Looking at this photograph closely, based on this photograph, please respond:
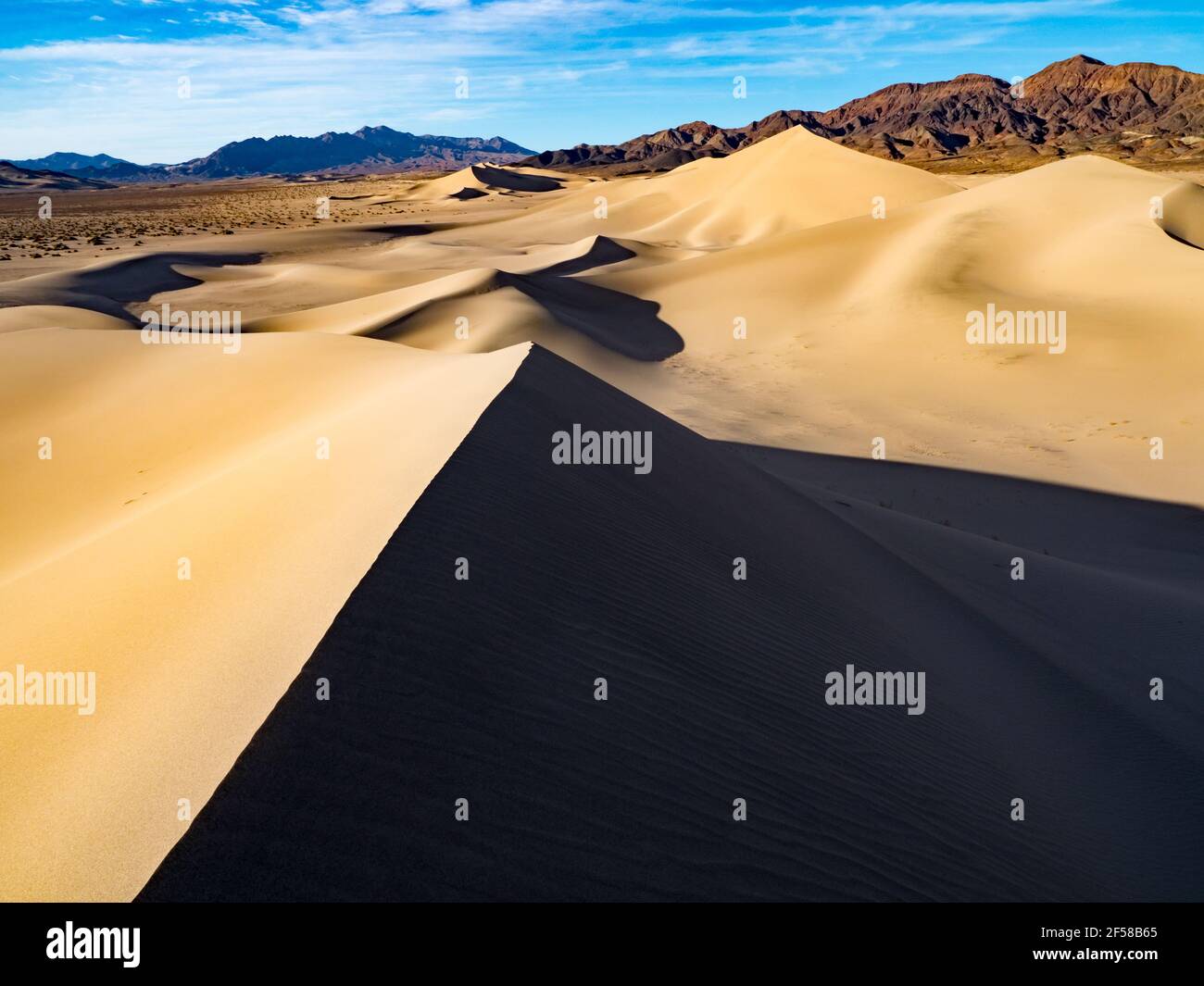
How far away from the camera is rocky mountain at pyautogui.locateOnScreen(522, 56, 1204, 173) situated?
106 metres

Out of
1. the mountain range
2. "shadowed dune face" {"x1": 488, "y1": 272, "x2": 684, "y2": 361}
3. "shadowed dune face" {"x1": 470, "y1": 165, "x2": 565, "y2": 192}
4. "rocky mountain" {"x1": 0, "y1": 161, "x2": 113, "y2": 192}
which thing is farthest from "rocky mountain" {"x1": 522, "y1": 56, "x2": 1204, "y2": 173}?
"rocky mountain" {"x1": 0, "y1": 161, "x2": 113, "y2": 192}

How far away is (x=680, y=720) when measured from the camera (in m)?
4.03

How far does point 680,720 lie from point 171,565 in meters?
3.25

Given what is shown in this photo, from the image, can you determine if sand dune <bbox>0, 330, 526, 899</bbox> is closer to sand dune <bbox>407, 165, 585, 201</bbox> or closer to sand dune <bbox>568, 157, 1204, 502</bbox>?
sand dune <bbox>568, 157, 1204, 502</bbox>

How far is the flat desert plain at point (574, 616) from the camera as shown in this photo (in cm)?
302

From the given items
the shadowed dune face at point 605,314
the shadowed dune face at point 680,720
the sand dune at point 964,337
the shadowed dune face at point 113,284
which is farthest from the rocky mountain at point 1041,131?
the shadowed dune face at point 680,720

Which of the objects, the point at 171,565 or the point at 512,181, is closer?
the point at 171,565

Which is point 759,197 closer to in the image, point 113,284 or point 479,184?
point 113,284

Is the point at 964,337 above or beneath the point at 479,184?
beneath

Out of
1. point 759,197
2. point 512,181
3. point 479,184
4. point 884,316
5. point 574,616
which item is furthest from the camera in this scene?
point 512,181

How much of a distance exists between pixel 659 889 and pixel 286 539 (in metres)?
3.02

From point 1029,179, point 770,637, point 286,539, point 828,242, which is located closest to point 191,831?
point 286,539

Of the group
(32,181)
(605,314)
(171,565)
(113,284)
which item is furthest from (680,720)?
(32,181)
